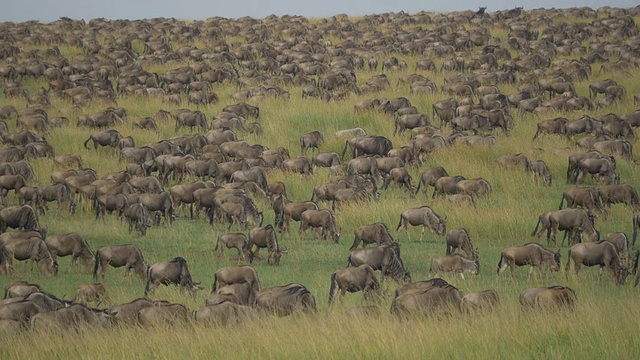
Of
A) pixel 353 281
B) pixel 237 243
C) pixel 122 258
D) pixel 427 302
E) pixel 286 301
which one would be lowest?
pixel 237 243

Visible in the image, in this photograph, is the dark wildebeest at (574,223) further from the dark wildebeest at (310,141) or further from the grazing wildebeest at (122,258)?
the dark wildebeest at (310,141)

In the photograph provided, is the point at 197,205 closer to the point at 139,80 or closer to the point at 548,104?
the point at 548,104

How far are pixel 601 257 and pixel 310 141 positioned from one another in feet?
47.6

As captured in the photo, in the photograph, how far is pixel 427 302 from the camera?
46.2ft

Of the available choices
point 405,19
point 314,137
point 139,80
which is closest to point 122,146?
point 314,137

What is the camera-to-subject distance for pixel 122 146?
30562mm

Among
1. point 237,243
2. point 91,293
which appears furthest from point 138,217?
point 91,293

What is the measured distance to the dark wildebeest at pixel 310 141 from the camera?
103 ft

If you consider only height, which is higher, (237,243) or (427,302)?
(427,302)

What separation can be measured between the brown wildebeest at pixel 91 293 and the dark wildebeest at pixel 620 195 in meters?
11.7

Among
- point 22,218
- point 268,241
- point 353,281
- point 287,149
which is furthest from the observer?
point 287,149

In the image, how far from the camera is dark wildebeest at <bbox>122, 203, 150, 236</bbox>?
22.3 m

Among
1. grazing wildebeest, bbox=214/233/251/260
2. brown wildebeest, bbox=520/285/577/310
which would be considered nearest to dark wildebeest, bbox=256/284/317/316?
brown wildebeest, bbox=520/285/577/310

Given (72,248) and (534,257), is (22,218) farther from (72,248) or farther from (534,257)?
(534,257)
